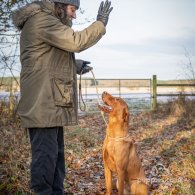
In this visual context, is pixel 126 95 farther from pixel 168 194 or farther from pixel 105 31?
pixel 105 31

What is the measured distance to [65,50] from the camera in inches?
160

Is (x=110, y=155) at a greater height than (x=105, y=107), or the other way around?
(x=105, y=107)

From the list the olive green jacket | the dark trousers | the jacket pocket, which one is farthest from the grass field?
the jacket pocket

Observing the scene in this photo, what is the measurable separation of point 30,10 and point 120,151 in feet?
7.42

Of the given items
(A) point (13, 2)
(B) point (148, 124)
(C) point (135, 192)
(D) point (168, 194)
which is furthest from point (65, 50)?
(B) point (148, 124)

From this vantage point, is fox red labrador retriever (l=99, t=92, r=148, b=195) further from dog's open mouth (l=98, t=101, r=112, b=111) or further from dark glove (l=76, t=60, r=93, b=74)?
dark glove (l=76, t=60, r=93, b=74)

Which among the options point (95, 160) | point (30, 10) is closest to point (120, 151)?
point (30, 10)

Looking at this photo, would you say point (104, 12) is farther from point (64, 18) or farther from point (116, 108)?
point (116, 108)

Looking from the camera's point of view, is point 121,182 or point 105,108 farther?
point 105,108

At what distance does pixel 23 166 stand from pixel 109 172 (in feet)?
5.24

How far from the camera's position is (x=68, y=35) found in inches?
154

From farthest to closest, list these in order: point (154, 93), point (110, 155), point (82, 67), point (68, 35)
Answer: point (154, 93), point (110, 155), point (82, 67), point (68, 35)

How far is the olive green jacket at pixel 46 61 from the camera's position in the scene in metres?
3.96

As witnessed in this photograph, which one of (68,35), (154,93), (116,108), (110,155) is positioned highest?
(68,35)
